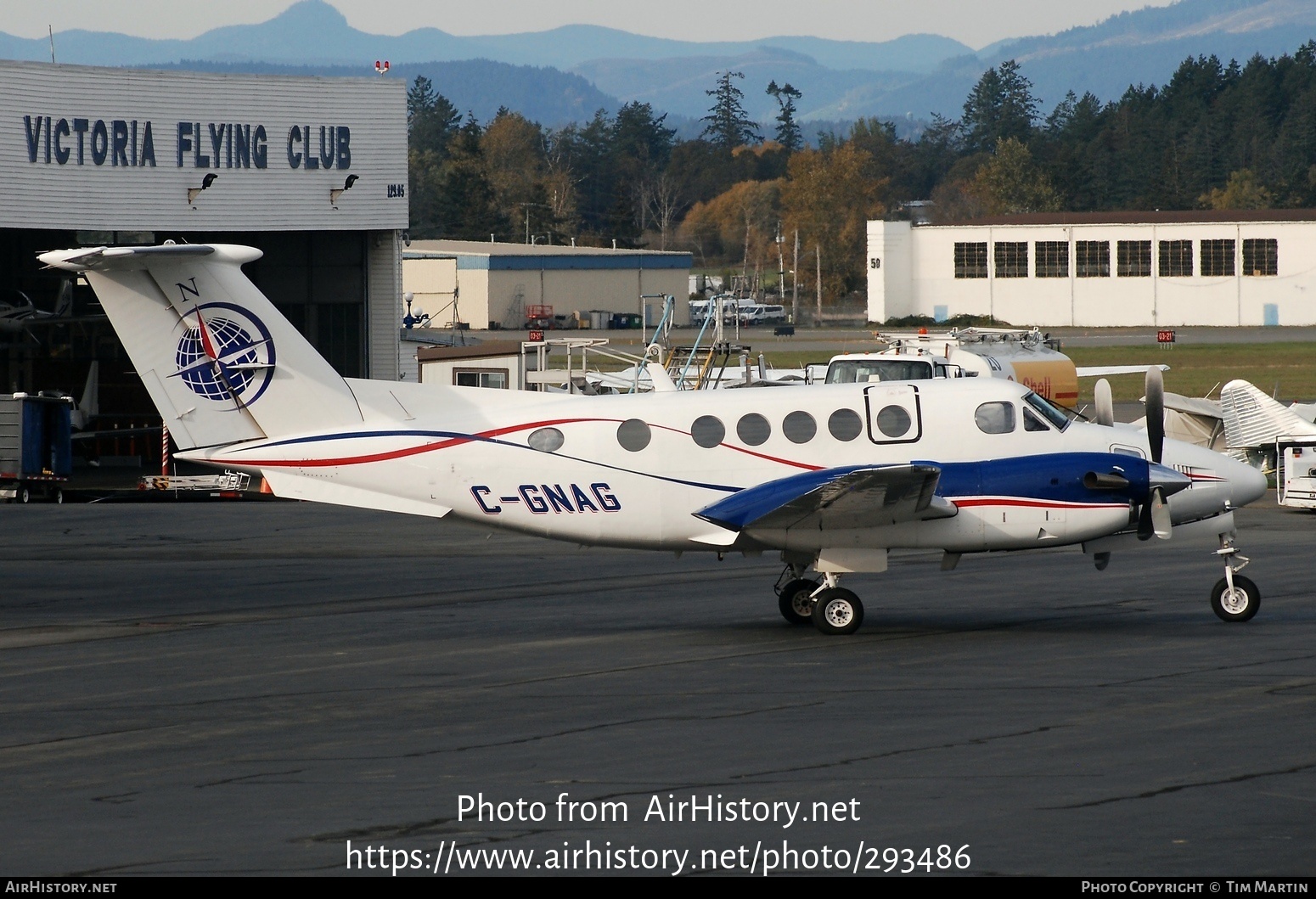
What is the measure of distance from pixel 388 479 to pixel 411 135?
614 feet

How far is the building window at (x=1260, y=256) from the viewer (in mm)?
87688

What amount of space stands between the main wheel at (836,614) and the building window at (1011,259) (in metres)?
80.1

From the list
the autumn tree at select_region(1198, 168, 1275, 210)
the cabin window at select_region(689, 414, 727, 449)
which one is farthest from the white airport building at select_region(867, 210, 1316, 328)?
the cabin window at select_region(689, 414, 727, 449)

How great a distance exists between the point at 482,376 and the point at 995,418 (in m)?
25.7

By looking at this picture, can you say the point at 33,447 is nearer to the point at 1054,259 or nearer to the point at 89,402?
the point at 89,402

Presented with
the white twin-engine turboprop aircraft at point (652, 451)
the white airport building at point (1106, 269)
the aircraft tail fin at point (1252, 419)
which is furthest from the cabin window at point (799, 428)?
the white airport building at point (1106, 269)

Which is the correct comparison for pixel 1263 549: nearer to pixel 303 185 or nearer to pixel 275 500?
pixel 275 500

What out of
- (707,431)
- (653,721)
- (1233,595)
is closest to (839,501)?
(707,431)

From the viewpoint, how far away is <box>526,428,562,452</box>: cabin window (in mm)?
15172

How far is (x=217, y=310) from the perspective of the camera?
15195mm

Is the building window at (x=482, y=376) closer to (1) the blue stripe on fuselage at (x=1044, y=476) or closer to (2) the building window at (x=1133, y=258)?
(1) the blue stripe on fuselage at (x=1044, y=476)

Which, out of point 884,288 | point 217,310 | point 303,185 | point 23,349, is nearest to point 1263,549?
point 217,310

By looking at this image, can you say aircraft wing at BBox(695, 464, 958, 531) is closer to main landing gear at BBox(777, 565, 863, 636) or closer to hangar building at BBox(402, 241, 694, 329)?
main landing gear at BBox(777, 565, 863, 636)

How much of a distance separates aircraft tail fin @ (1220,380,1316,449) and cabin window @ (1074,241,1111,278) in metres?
64.2
